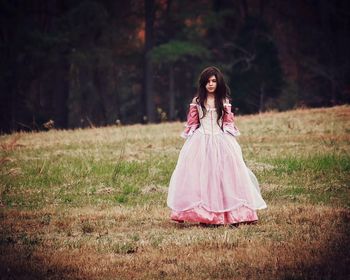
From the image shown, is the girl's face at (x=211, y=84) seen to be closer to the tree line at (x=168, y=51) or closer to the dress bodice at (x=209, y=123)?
the dress bodice at (x=209, y=123)

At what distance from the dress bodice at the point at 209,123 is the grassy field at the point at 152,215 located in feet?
4.24

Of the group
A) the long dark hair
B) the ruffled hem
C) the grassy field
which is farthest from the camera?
the long dark hair

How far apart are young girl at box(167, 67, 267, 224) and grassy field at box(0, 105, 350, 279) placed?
27 centimetres

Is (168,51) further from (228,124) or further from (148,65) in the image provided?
(228,124)

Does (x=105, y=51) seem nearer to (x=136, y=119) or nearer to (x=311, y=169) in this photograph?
(x=136, y=119)

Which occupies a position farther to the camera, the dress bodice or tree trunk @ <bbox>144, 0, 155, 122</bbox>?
tree trunk @ <bbox>144, 0, 155, 122</bbox>

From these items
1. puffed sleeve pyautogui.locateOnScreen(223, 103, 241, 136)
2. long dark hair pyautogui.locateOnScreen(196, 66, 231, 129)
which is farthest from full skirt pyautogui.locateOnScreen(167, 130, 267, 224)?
long dark hair pyautogui.locateOnScreen(196, 66, 231, 129)

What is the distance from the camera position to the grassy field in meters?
6.46

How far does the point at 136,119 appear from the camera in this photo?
52656 mm

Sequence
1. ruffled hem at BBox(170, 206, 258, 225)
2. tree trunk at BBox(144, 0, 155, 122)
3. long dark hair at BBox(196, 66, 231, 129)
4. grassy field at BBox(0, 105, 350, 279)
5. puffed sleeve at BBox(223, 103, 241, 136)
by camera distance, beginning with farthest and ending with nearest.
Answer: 1. tree trunk at BBox(144, 0, 155, 122)
2. long dark hair at BBox(196, 66, 231, 129)
3. puffed sleeve at BBox(223, 103, 241, 136)
4. ruffled hem at BBox(170, 206, 258, 225)
5. grassy field at BBox(0, 105, 350, 279)

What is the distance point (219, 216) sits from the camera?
859 centimetres

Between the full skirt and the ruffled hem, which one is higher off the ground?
the full skirt

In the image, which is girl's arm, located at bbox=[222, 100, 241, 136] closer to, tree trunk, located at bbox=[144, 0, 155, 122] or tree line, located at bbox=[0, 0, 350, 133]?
tree line, located at bbox=[0, 0, 350, 133]

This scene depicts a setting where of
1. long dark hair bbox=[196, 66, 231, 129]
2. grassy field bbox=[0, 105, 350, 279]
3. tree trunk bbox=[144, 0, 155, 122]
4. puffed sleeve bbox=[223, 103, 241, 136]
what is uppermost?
tree trunk bbox=[144, 0, 155, 122]
